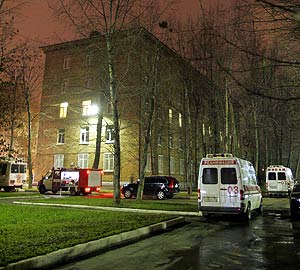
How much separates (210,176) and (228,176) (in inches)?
30.4

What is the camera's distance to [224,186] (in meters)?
14.1

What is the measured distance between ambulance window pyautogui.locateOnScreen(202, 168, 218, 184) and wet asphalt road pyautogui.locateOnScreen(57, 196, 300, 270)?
2377 millimetres

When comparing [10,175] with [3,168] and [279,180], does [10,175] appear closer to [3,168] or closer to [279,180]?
[3,168]

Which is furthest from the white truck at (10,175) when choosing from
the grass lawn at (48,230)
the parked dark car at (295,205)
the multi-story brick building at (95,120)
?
the parked dark car at (295,205)

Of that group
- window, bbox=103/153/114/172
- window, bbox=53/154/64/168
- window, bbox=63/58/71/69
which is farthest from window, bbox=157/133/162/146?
window, bbox=63/58/71/69

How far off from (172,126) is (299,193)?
2984cm

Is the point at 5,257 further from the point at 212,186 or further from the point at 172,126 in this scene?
the point at 172,126

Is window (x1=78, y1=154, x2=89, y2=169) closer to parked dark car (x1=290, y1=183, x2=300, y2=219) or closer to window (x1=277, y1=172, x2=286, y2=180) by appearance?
window (x1=277, y1=172, x2=286, y2=180)

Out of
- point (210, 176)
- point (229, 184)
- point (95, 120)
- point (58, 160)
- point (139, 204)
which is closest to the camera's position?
point (229, 184)

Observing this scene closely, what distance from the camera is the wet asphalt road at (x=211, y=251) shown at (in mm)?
6871

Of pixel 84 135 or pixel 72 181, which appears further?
pixel 84 135

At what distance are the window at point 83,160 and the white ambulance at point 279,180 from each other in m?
20.8

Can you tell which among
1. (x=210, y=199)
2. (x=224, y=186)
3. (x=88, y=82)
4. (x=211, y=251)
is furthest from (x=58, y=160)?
(x=211, y=251)

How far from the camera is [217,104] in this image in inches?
1278
